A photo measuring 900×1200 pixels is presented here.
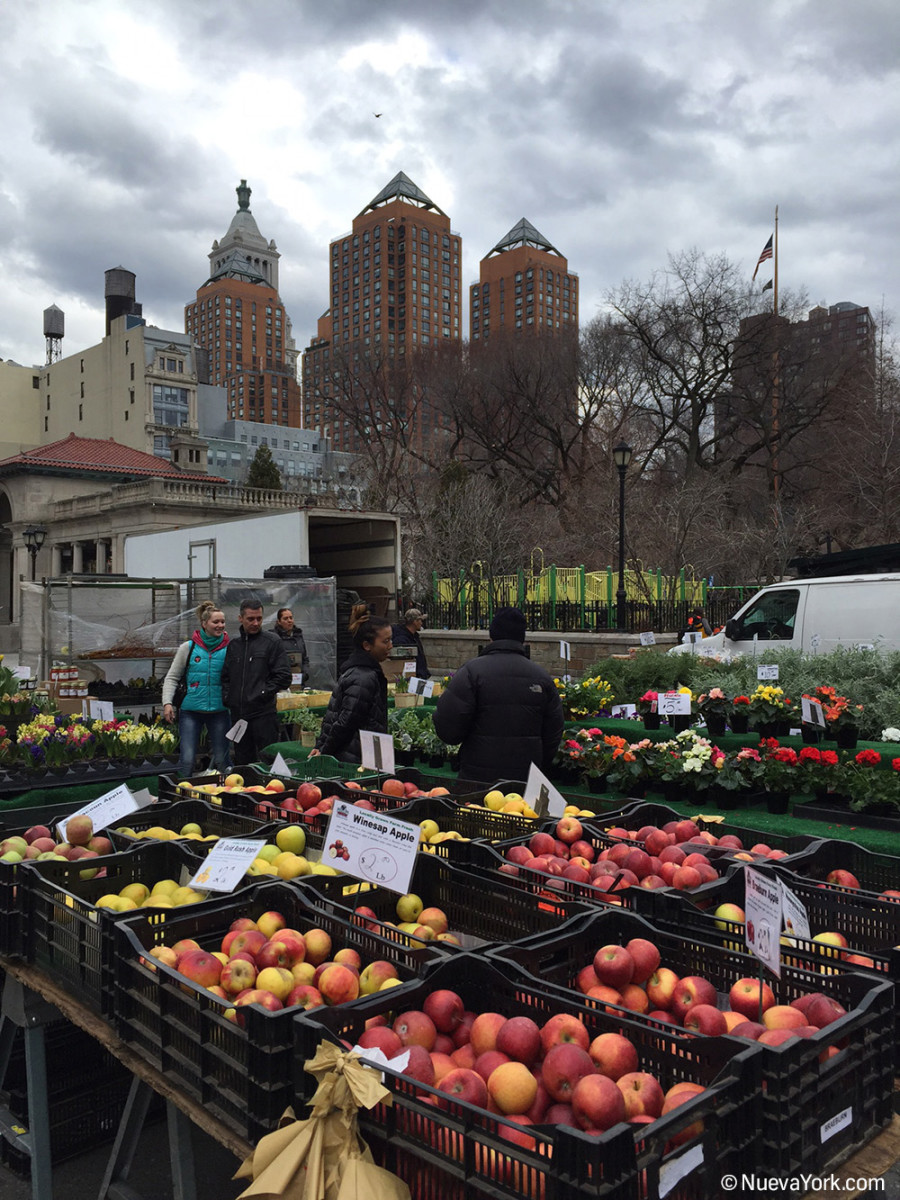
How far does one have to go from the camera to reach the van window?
1124 centimetres

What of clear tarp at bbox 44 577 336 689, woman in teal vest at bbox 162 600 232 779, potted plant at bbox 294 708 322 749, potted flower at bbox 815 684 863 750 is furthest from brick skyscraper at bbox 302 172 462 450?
potted flower at bbox 815 684 863 750

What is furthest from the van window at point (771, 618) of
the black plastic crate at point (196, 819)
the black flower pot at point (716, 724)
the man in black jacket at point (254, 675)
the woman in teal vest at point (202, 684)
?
the black plastic crate at point (196, 819)

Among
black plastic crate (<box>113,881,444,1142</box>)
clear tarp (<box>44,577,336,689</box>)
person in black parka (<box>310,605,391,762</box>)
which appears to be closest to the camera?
black plastic crate (<box>113,881,444,1142</box>)

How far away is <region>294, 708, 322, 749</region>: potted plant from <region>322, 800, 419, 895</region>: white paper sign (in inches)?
246

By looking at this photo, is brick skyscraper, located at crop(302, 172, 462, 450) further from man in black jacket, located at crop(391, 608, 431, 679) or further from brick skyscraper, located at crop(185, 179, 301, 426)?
man in black jacket, located at crop(391, 608, 431, 679)

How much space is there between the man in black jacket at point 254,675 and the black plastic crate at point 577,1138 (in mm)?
5825

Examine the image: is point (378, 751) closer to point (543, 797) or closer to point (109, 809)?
point (543, 797)

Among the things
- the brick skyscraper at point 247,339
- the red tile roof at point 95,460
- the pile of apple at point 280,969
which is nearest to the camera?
the pile of apple at point 280,969

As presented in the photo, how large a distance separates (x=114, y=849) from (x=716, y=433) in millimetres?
35092

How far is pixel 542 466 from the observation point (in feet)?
128

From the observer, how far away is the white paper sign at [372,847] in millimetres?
2797

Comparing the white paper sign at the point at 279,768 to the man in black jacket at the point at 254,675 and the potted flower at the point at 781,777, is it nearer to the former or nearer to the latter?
the man in black jacket at the point at 254,675

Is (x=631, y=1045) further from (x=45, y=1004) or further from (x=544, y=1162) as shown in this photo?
(x=45, y=1004)

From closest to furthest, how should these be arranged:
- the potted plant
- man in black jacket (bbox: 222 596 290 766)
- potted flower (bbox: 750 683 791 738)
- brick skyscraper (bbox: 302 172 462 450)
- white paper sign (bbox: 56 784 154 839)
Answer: white paper sign (bbox: 56 784 154 839)
man in black jacket (bbox: 222 596 290 766)
potted flower (bbox: 750 683 791 738)
the potted plant
brick skyscraper (bbox: 302 172 462 450)
